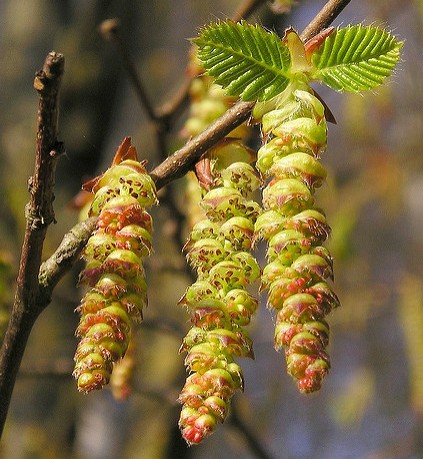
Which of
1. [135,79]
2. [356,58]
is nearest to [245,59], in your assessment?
[356,58]

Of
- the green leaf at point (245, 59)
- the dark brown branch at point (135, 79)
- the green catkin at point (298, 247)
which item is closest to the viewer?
the green catkin at point (298, 247)

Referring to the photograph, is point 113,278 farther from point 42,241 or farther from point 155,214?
point 155,214

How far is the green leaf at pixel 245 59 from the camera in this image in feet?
2.60

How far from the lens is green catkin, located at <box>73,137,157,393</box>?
674 mm

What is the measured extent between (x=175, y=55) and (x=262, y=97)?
137 inches

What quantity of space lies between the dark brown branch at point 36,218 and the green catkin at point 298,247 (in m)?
0.19

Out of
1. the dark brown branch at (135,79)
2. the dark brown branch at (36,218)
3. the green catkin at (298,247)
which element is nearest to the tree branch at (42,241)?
the dark brown branch at (36,218)

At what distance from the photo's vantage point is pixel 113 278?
722 mm

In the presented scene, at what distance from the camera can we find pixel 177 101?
1.61 m

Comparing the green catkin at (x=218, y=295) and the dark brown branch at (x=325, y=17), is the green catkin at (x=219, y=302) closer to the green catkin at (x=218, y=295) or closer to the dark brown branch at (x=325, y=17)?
the green catkin at (x=218, y=295)

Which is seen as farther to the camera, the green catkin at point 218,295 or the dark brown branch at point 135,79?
the dark brown branch at point 135,79

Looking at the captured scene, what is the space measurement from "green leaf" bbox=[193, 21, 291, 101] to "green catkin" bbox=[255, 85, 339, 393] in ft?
0.22

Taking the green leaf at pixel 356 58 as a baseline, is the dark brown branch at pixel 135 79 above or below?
below

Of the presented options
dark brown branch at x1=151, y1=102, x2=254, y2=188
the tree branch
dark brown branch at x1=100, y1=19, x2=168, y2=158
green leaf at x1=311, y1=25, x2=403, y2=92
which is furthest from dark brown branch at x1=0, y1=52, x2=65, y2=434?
dark brown branch at x1=100, y1=19, x2=168, y2=158
